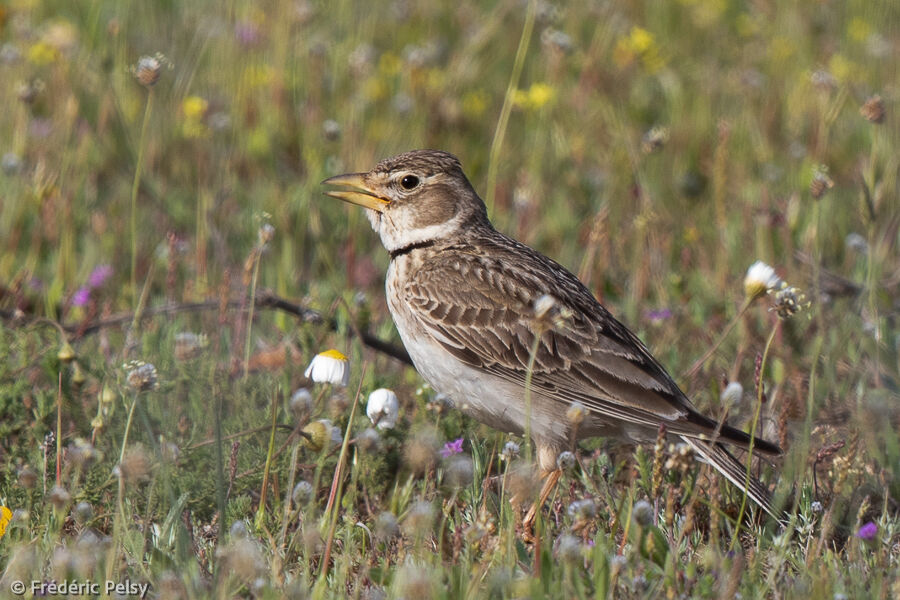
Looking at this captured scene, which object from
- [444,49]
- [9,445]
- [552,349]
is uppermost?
[444,49]

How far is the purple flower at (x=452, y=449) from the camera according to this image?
482 centimetres

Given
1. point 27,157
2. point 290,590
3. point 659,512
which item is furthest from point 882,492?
point 27,157

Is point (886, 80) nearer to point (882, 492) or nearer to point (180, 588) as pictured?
point (882, 492)

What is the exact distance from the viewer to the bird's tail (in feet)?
14.1

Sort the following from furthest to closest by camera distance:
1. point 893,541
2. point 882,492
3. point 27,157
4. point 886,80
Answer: point 886,80, point 27,157, point 882,492, point 893,541

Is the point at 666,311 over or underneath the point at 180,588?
over

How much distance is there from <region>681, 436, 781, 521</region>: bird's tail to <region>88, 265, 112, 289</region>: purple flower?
Result: 3630 mm

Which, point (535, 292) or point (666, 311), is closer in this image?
point (535, 292)

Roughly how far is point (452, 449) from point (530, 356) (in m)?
0.51

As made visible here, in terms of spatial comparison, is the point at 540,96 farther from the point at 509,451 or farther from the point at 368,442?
the point at 368,442

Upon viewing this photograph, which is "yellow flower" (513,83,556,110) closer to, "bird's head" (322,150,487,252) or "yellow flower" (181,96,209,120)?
"yellow flower" (181,96,209,120)

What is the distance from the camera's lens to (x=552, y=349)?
482 cm

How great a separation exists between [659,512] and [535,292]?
1.05 meters

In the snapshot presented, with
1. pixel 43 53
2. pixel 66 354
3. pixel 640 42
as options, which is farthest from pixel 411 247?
pixel 640 42
